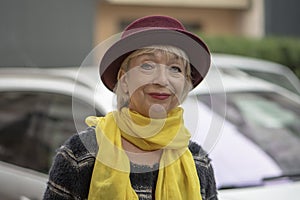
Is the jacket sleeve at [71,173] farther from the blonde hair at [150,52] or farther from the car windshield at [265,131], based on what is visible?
the car windshield at [265,131]

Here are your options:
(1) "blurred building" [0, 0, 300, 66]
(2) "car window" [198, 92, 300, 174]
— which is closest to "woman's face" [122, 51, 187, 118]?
(2) "car window" [198, 92, 300, 174]

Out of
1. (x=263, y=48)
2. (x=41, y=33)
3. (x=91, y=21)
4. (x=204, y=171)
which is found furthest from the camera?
(x=91, y=21)

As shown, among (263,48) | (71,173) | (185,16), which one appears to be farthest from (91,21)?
(71,173)

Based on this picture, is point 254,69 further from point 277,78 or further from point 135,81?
point 135,81

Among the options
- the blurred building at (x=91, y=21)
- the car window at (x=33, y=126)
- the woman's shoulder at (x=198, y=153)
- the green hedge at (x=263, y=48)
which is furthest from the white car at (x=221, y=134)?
the green hedge at (x=263, y=48)

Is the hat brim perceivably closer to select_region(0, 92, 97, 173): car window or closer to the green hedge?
select_region(0, 92, 97, 173): car window

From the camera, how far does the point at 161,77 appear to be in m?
2.13

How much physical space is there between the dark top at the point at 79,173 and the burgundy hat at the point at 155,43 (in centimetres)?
21

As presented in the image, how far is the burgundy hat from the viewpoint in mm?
2158

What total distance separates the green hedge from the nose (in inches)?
340

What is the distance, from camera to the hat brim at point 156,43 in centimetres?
216

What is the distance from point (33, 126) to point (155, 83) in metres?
2.76

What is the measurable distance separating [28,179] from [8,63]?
178 inches

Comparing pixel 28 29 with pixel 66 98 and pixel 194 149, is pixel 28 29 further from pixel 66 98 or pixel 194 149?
pixel 194 149
